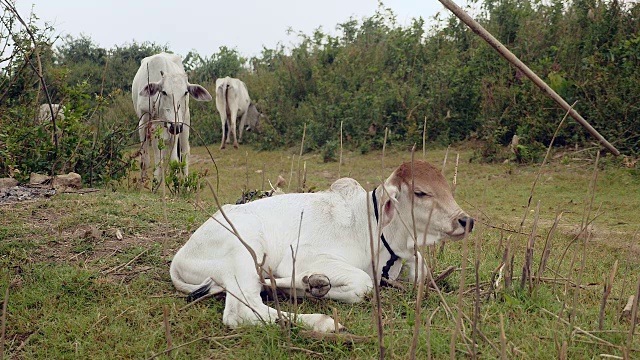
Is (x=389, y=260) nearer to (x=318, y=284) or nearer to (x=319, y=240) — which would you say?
(x=319, y=240)

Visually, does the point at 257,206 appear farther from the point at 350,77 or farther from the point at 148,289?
the point at 350,77

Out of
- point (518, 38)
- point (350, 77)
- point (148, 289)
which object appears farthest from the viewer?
point (350, 77)

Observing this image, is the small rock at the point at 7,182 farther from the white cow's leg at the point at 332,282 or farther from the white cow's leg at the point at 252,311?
the white cow's leg at the point at 332,282

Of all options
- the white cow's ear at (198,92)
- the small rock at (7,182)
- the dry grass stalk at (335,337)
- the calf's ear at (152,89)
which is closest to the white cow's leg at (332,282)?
the dry grass stalk at (335,337)

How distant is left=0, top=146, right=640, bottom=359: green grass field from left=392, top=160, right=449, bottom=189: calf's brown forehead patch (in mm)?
230

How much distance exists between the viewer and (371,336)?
2617mm

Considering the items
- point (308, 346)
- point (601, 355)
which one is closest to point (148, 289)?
point (308, 346)

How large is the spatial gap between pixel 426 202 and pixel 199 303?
3.98 feet

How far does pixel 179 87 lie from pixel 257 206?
13.9 ft

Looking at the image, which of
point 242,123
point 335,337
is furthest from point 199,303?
point 242,123

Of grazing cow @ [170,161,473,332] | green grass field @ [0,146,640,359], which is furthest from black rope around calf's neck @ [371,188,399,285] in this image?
green grass field @ [0,146,640,359]

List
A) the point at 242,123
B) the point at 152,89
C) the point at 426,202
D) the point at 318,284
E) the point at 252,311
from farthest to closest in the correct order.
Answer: the point at 242,123 < the point at 152,89 < the point at 426,202 < the point at 318,284 < the point at 252,311

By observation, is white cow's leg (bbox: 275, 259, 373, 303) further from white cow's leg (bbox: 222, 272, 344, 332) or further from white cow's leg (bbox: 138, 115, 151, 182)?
white cow's leg (bbox: 138, 115, 151, 182)

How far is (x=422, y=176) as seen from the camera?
327cm
